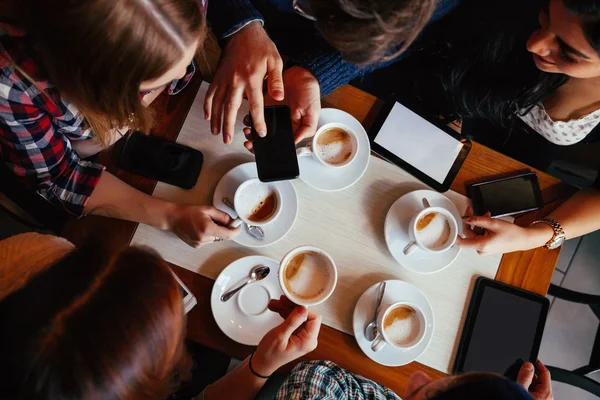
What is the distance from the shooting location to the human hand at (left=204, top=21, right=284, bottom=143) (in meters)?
1.05

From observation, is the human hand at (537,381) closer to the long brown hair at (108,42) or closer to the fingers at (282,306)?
the fingers at (282,306)

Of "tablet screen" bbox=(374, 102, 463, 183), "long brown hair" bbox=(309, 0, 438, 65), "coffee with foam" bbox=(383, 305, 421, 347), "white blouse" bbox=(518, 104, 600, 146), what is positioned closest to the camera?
"long brown hair" bbox=(309, 0, 438, 65)

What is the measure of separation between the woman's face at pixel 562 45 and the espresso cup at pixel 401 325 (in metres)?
0.65

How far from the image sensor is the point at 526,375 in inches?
40.7

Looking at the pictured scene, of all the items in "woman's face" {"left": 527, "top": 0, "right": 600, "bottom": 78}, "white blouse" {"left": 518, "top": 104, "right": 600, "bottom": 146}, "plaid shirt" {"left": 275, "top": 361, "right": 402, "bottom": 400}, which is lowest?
"plaid shirt" {"left": 275, "top": 361, "right": 402, "bottom": 400}

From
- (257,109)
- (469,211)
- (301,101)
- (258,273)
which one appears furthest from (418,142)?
(258,273)

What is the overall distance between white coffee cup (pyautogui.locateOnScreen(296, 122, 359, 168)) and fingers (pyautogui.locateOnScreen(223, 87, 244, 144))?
0.17 metres

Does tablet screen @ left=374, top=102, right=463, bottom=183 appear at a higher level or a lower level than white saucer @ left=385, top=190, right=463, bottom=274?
higher

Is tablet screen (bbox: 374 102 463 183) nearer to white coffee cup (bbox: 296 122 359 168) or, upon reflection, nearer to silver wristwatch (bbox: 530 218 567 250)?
white coffee cup (bbox: 296 122 359 168)

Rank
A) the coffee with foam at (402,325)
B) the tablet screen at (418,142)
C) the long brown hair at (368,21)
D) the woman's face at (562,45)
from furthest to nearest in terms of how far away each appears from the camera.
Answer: the tablet screen at (418,142) < the coffee with foam at (402,325) < the woman's face at (562,45) < the long brown hair at (368,21)

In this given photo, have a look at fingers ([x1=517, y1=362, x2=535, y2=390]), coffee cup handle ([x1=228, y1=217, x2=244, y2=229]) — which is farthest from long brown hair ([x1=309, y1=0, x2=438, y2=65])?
fingers ([x1=517, y1=362, x2=535, y2=390])

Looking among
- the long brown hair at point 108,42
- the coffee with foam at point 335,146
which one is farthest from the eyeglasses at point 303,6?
the coffee with foam at point 335,146

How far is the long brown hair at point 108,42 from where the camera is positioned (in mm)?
680

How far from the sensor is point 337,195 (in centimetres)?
109
